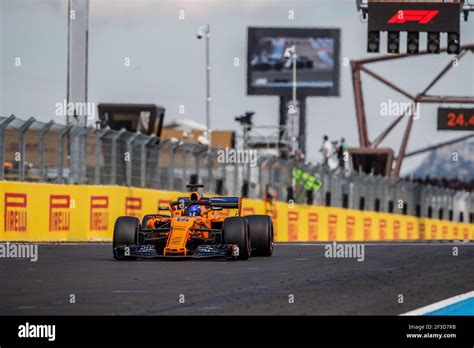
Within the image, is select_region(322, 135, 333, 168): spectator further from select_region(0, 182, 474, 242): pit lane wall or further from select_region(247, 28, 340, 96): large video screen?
select_region(247, 28, 340, 96): large video screen

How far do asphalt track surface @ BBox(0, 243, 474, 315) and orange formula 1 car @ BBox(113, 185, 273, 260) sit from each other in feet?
0.64

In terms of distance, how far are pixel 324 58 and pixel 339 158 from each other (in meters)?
45.7

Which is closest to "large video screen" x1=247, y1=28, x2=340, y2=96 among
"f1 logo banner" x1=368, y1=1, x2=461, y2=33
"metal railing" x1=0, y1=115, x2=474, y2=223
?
"metal railing" x1=0, y1=115, x2=474, y2=223

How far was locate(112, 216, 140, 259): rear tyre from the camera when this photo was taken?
18766 mm

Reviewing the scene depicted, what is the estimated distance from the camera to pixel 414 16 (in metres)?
33.9

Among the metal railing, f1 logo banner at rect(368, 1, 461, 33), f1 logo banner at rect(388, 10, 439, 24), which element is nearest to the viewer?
the metal railing

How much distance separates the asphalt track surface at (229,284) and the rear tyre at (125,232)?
42cm

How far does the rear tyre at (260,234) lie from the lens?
19.7 m

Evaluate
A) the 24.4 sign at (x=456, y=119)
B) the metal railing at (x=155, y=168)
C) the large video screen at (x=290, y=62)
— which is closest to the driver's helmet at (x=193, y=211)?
the metal railing at (x=155, y=168)

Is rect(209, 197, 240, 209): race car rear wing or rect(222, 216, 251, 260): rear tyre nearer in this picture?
rect(222, 216, 251, 260): rear tyre

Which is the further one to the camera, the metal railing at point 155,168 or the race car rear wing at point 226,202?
the metal railing at point 155,168

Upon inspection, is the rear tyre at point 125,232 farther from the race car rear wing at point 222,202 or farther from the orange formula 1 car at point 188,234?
the race car rear wing at point 222,202
